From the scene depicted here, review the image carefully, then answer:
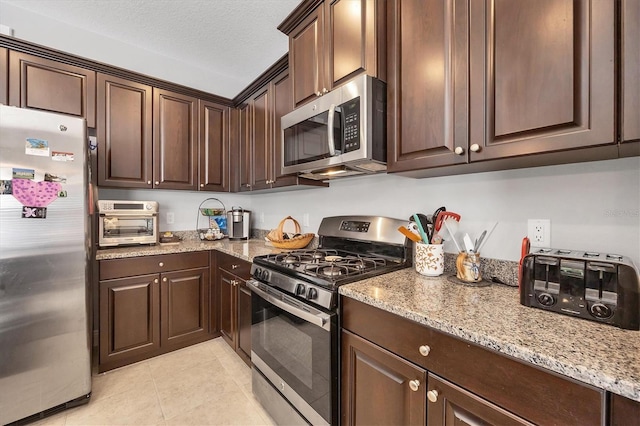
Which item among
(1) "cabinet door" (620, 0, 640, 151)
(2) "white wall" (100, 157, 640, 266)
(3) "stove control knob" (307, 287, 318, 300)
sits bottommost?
(3) "stove control knob" (307, 287, 318, 300)

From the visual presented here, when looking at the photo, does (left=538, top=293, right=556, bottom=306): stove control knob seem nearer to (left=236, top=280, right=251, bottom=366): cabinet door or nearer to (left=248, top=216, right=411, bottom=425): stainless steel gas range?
(left=248, top=216, right=411, bottom=425): stainless steel gas range

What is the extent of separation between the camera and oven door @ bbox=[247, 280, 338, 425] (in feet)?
3.76

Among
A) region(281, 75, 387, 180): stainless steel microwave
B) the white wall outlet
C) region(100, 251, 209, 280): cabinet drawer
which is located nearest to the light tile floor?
region(100, 251, 209, 280): cabinet drawer

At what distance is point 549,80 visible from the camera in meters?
0.83

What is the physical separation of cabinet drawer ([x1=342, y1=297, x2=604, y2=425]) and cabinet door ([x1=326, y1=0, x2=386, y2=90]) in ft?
3.81

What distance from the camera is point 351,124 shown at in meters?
1.33

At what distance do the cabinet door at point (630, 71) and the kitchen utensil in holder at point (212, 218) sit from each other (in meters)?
2.90

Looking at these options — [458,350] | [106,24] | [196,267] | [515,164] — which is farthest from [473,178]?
[106,24]

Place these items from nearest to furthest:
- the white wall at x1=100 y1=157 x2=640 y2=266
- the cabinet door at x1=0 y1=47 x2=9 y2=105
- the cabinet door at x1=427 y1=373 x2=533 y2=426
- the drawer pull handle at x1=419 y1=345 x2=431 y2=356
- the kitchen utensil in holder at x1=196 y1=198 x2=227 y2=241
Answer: the cabinet door at x1=427 y1=373 x2=533 y2=426
the drawer pull handle at x1=419 y1=345 x2=431 y2=356
the white wall at x1=100 y1=157 x2=640 y2=266
the cabinet door at x1=0 y1=47 x2=9 y2=105
the kitchen utensil in holder at x1=196 y1=198 x2=227 y2=241

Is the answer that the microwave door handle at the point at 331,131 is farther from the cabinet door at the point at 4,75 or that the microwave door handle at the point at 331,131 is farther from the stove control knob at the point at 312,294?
the cabinet door at the point at 4,75

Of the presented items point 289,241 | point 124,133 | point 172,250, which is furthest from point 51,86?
point 289,241

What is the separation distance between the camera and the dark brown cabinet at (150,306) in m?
2.00

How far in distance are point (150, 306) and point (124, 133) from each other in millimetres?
1482

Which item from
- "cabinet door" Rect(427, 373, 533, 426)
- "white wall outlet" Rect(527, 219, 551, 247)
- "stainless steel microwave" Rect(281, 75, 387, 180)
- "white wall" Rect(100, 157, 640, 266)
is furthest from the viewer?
"stainless steel microwave" Rect(281, 75, 387, 180)
